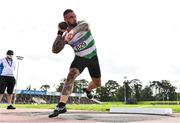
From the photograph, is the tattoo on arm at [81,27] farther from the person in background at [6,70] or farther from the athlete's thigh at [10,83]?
the athlete's thigh at [10,83]

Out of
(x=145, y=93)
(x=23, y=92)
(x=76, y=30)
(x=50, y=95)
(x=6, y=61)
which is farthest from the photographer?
(x=145, y=93)

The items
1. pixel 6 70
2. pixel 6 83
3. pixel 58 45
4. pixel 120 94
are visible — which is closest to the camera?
pixel 58 45

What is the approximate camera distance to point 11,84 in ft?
36.3

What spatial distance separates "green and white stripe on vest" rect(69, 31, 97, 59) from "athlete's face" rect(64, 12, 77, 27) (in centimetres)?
22

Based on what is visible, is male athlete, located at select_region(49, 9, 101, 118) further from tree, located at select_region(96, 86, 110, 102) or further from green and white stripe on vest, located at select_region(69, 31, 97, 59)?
tree, located at select_region(96, 86, 110, 102)

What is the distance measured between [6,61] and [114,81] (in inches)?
5552

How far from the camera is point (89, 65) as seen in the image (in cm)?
665

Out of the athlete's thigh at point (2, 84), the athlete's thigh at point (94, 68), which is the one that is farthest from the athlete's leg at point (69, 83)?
the athlete's thigh at point (2, 84)

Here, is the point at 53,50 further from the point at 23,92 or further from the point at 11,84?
the point at 23,92

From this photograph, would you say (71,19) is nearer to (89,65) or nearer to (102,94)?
(89,65)

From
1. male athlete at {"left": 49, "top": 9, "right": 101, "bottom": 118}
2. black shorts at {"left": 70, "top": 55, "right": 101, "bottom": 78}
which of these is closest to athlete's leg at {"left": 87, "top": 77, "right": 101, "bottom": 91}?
black shorts at {"left": 70, "top": 55, "right": 101, "bottom": 78}

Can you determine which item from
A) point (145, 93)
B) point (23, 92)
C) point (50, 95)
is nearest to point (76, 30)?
point (23, 92)

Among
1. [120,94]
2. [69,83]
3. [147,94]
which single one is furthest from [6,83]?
[147,94]

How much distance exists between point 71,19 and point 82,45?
549 mm
